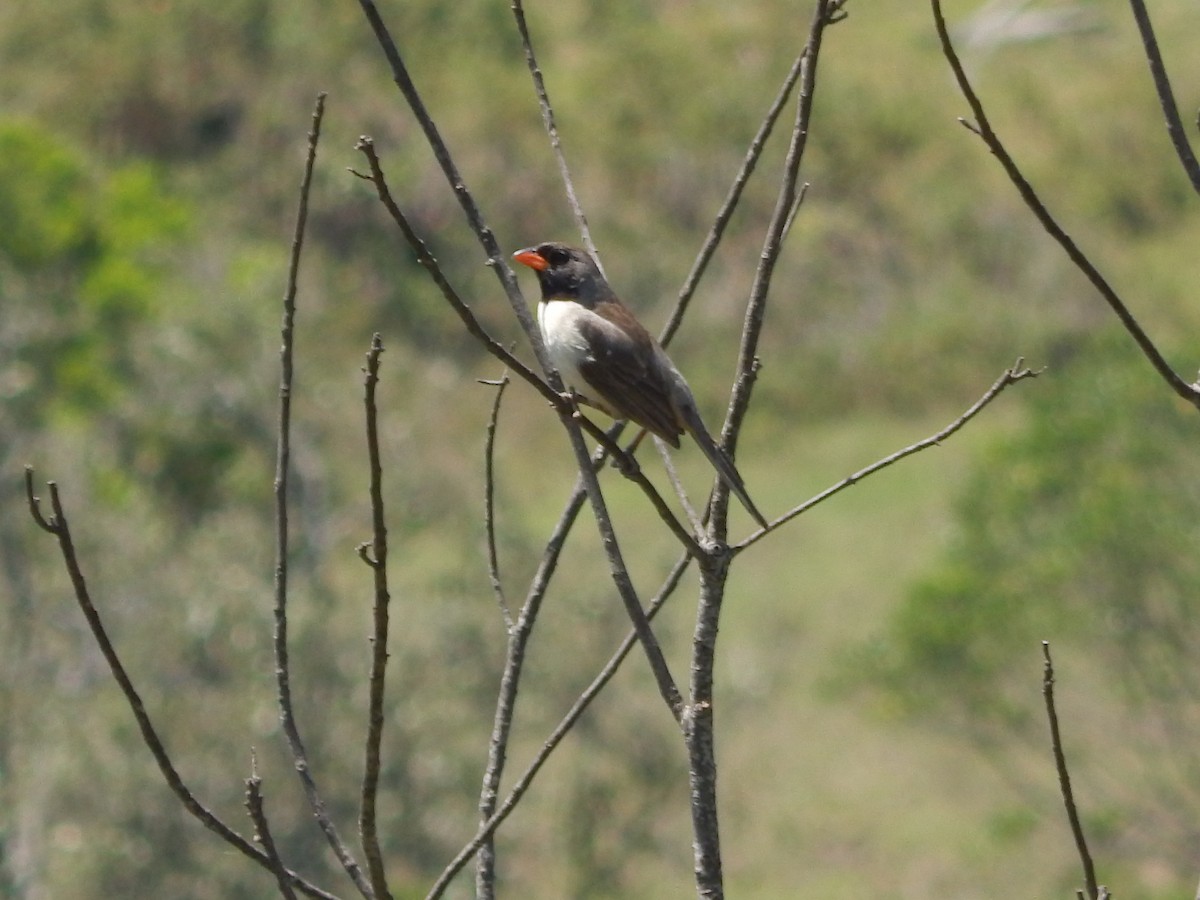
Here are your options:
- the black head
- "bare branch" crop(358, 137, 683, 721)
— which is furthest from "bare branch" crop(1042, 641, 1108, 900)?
the black head

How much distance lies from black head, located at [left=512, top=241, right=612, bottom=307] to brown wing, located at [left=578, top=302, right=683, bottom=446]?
0.62ft

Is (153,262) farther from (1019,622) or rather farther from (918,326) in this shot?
(1019,622)

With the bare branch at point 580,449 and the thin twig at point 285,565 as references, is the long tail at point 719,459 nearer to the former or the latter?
the bare branch at point 580,449

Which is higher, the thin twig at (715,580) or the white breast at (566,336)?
the white breast at (566,336)

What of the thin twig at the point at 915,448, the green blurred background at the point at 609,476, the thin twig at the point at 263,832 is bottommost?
the thin twig at the point at 263,832

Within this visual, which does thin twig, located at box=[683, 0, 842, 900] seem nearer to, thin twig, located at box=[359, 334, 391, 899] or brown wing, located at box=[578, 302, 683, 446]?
thin twig, located at box=[359, 334, 391, 899]

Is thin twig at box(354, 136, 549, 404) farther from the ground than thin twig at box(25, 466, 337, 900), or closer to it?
farther from the ground

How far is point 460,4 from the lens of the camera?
46188 millimetres

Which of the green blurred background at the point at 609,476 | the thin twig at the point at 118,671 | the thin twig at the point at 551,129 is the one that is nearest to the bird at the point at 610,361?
the thin twig at the point at 551,129

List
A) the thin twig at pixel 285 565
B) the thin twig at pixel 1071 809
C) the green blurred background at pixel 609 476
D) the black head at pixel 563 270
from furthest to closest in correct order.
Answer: the green blurred background at pixel 609 476 < the black head at pixel 563 270 < the thin twig at pixel 285 565 < the thin twig at pixel 1071 809

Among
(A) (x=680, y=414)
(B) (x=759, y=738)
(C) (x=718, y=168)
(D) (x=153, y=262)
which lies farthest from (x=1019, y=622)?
(C) (x=718, y=168)

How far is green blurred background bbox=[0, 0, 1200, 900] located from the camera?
669 inches

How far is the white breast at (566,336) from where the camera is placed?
5719mm

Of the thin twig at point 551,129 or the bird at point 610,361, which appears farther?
the bird at point 610,361
